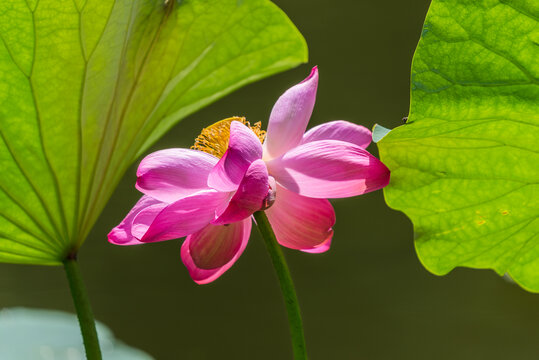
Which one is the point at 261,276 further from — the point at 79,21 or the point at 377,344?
the point at 79,21

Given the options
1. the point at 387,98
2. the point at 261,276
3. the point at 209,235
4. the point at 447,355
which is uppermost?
the point at 209,235

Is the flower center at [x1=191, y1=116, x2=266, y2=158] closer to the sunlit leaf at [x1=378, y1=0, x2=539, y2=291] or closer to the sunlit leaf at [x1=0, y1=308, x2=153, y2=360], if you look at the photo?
the sunlit leaf at [x1=378, y1=0, x2=539, y2=291]

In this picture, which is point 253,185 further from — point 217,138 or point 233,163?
point 217,138

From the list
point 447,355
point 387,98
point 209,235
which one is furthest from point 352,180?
point 447,355

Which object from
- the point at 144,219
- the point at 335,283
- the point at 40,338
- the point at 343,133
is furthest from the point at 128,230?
the point at 335,283

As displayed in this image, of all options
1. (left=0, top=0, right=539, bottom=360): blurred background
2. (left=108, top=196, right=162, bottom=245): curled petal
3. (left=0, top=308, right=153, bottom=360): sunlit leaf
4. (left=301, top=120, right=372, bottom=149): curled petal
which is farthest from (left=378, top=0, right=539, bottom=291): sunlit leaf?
(left=0, top=0, right=539, bottom=360): blurred background

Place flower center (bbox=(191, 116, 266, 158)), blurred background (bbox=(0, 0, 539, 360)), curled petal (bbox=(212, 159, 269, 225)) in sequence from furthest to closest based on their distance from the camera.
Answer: blurred background (bbox=(0, 0, 539, 360)), flower center (bbox=(191, 116, 266, 158)), curled petal (bbox=(212, 159, 269, 225))
